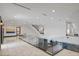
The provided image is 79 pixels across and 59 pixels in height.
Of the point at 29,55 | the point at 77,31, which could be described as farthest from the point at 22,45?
the point at 77,31

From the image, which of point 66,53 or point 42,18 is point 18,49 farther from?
point 66,53

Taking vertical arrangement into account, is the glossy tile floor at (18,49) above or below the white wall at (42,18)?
below

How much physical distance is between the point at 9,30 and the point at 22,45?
0.42 m

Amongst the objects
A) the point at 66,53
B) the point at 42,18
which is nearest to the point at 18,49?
the point at 42,18

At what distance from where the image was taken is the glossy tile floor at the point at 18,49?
2.46 meters

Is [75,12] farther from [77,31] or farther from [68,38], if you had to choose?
[68,38]

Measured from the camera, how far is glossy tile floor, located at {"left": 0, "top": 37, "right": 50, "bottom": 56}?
2.46 m

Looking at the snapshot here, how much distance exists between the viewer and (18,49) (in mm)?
2475

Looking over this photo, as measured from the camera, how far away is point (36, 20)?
2.45 meters

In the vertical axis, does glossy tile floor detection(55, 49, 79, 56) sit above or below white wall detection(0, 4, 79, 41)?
Result: below

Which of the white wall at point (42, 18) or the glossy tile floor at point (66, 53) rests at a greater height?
the white wall at point (42, 18)

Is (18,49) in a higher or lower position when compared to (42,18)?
lower

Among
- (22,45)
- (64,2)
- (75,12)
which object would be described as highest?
(64,2)

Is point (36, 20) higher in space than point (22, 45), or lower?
higher
